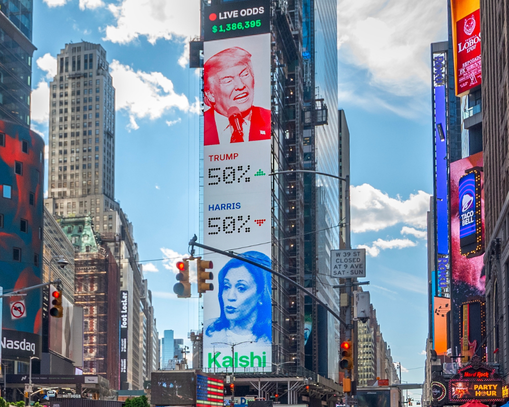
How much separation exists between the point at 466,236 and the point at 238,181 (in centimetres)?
4833

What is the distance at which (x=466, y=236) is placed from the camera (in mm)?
78625

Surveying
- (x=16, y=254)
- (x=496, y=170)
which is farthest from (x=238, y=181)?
(x=496, y=170)

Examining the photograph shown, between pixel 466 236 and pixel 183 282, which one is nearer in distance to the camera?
pixel 183 282

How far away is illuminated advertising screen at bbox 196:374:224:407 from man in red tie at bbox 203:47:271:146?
188 feet

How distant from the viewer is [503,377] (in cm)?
5522

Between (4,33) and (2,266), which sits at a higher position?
(4,33)

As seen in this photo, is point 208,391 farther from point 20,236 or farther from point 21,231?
point 21,231

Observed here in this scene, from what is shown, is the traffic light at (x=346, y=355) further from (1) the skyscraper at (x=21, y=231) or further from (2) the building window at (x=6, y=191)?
(2) the building window at (x=6, y=191)

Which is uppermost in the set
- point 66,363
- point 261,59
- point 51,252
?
point 261,59

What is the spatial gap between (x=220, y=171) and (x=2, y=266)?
131 ft

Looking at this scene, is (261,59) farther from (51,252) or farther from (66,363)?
(66,363)

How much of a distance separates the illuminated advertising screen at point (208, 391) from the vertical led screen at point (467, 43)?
4780cm

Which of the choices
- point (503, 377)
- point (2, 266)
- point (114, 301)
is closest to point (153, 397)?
point (503, 377)

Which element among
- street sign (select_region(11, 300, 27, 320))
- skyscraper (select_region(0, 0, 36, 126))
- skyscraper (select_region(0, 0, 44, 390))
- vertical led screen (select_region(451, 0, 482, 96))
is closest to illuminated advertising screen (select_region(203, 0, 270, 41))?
skyscraper (select_region(0, 0, 36, 126))
